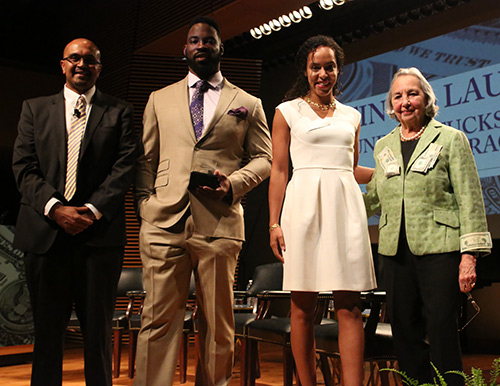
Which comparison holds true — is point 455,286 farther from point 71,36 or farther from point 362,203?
point 71,36

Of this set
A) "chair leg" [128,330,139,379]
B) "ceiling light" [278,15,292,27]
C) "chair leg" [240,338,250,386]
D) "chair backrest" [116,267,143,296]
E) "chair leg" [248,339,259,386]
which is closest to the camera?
"chair leg" [248,339,259,386]

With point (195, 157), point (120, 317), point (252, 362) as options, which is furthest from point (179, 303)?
point (120, 317)

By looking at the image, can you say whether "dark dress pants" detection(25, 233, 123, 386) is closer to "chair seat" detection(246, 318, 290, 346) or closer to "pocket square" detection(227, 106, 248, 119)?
"pocket square" detection(227, 106, 248, 119)

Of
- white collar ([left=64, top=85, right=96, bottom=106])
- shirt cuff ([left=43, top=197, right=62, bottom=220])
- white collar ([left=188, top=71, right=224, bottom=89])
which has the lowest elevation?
shirt cuff ([left=43, top=197, right=62, bottom=220])

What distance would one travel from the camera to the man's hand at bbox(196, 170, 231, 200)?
2.48 metres

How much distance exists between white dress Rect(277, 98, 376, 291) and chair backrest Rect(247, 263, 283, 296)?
2.32 metres

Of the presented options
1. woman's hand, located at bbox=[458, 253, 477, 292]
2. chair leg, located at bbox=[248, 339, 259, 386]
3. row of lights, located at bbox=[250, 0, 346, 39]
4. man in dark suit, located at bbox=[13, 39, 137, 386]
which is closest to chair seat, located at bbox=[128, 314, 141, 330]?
chair leg, located at bbox=[248, 339, 259, 386]

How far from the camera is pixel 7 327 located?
6.46 m

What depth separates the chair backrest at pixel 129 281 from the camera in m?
5.55

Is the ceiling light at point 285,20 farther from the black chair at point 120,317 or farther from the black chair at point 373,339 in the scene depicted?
the black chair at point 373,339

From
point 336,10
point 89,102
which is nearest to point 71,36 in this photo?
point 336,10

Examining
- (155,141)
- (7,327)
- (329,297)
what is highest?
(155,141)

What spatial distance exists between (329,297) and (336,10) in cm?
515

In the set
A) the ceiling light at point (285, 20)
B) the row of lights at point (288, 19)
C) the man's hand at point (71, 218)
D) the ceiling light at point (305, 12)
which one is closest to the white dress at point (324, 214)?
the man's hand at point (71, 218)
